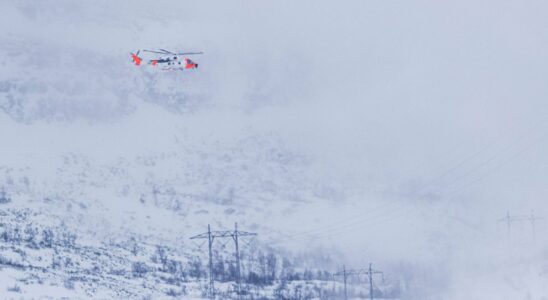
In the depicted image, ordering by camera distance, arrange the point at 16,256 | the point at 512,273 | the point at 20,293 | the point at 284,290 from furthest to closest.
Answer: the point at 512,273 → the point at 284,290 → the point at 16,256 → the point at 20,293

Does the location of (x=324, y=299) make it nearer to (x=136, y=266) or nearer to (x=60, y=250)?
(x=136, y=266)

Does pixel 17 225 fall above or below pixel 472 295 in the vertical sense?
above

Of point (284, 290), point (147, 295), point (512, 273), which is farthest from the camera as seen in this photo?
point (512, 273)

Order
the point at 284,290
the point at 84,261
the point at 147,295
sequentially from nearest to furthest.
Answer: the point at 147,295 → the point at 84,261 → the point at 284,290

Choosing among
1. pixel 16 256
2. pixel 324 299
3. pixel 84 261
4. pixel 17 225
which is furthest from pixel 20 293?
pixel 17 225

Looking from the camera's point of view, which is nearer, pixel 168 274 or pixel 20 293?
pixel 20 293

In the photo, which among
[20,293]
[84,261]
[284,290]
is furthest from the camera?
[284,290]

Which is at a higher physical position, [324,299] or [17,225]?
Answer: [17,225]

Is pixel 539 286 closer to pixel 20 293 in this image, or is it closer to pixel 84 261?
pixel 84 261

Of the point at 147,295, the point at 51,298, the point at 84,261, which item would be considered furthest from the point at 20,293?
the point at 84,261
